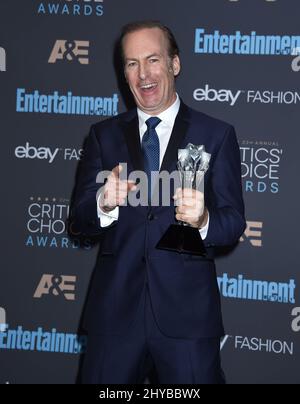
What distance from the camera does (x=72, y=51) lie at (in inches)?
136

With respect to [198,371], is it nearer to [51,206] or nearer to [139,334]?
[139,334]

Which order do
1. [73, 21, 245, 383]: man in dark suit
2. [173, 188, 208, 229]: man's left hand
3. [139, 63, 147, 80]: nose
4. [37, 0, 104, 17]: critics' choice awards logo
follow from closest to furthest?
[173, 188, 208, 229]: man's left hand → [73, 21, 245, 383]: man in dark suit → [139, 63, 147, 80]: nose → [37, 0, 104, 17]: critics' choice awards logo

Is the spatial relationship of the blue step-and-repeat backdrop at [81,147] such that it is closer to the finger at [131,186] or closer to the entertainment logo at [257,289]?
the entertainment logo at [257,289]

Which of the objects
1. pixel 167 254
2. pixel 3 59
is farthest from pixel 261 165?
pixel 3 59

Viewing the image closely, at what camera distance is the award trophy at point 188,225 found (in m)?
2.07

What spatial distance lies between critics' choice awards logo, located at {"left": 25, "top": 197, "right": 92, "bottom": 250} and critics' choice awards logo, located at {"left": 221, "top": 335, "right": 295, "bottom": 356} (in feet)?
3.44

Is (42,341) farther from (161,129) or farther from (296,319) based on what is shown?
(161,129)

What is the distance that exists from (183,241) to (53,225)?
1.61 metres

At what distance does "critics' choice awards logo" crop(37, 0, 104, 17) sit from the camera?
3428 millimetres

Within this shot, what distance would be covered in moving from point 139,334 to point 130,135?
2.73 feet

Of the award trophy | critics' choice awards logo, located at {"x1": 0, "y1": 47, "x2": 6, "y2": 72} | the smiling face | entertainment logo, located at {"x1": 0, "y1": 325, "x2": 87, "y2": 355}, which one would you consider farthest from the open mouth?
entertainment logo, located at {"x1": 0, "y1": 325, "x2": 87, "y2": 355}

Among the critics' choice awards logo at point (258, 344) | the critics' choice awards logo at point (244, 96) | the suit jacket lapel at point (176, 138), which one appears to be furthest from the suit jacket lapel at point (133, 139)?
the critics' choice awards logo at point (258, 344)

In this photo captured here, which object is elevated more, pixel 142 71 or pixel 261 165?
pixel 142 71

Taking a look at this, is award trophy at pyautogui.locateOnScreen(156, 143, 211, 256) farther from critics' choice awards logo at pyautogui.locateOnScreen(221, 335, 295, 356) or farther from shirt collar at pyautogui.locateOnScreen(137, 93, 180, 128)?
critics' choice awards logo at pyautogui.locateOnScreen(221, 335, 295, 356)
